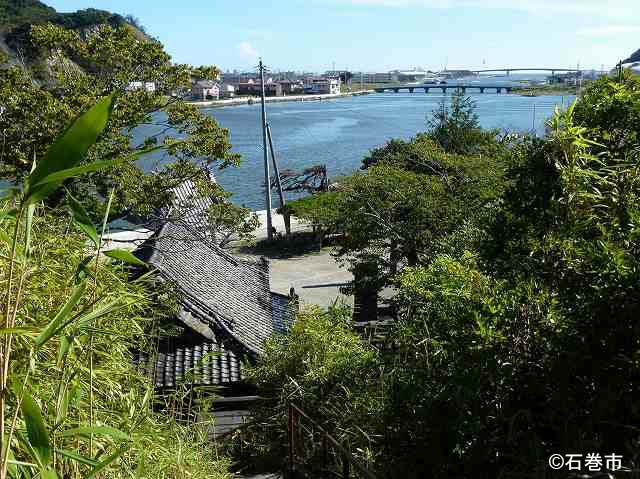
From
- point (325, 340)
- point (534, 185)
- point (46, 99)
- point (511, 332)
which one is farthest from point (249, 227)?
point (511, 332)

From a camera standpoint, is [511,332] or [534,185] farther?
[534,185]

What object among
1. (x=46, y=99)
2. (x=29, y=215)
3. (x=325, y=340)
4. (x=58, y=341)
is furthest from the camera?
(x=46, y=99)

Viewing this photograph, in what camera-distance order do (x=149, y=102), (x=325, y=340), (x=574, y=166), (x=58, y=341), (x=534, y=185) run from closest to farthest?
(x=58, y=341), (x=574, y=166), (x=534, y=185), (x=325, y=340), (x=149, y=102)

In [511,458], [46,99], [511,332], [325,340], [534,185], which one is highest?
[46,99]

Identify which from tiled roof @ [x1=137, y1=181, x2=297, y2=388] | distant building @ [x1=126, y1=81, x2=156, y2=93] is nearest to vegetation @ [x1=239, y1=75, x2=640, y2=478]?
tiled roof @ [x1=137, y1=181, x2=297, y2=388]

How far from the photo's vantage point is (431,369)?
4195 millimetres

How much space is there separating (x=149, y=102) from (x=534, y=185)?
8.32 m

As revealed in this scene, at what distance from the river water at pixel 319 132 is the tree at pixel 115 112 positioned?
1885 centimetres

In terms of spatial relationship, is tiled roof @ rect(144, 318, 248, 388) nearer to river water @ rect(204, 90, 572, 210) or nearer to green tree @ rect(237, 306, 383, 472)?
green tree @ rect(237, 306, 383, 472)

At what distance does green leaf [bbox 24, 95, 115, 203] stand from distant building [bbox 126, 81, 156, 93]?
1125 centimetres

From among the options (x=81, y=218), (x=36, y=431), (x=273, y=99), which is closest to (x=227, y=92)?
(x=273, y=99)

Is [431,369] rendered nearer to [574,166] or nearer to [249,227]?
[574,166]

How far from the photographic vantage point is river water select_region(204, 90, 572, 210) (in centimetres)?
4209

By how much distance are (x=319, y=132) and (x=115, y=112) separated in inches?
2145
